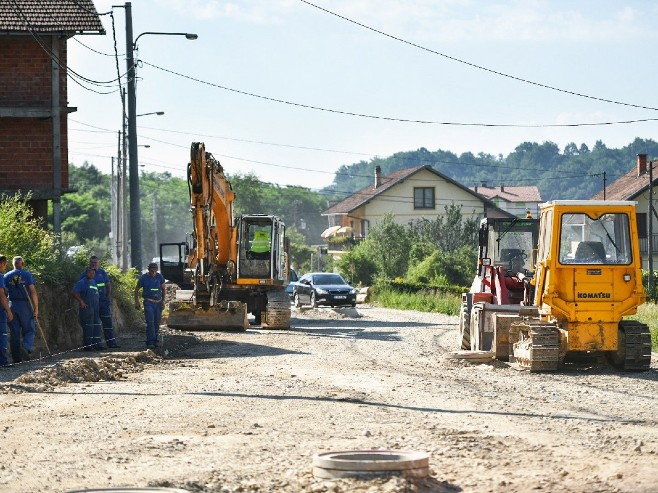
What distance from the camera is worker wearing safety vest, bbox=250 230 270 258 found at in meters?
34.9

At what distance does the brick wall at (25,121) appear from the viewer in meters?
35.2

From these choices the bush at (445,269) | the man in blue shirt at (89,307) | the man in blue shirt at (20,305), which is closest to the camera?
the man in blue shirt at (20,305)

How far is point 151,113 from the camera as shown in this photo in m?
44.5

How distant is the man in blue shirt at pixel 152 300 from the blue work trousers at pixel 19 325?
3.58 metres

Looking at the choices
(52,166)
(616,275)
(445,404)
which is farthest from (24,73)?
(445,404)

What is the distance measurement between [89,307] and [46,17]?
1285cm

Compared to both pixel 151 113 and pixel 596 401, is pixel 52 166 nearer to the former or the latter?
pixel 151 113

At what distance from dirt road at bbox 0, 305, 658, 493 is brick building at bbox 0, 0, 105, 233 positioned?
13.6 metres

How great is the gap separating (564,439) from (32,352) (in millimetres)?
13773

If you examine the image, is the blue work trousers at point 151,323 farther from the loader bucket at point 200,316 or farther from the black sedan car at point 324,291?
the black sedan car at point 324,291

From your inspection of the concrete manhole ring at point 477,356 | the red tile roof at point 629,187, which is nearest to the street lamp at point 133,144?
the concrete manhole ring at point 477,356

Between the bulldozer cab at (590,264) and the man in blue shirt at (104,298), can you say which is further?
the man in blue shirt at (104,298)

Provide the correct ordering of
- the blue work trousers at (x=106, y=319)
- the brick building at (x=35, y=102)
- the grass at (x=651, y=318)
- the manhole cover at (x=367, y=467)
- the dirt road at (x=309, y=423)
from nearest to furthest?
the manhole cover at (x=367, y=467) < the dirt road at (x=309, y=423) < the blue work trousers at (x=106, y=319) < the grass at (x=651, y=318) < the brick building at (x=35, y=102)

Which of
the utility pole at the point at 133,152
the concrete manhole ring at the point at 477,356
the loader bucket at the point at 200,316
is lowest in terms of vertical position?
the concrete manhole ring at the point at 477,356
